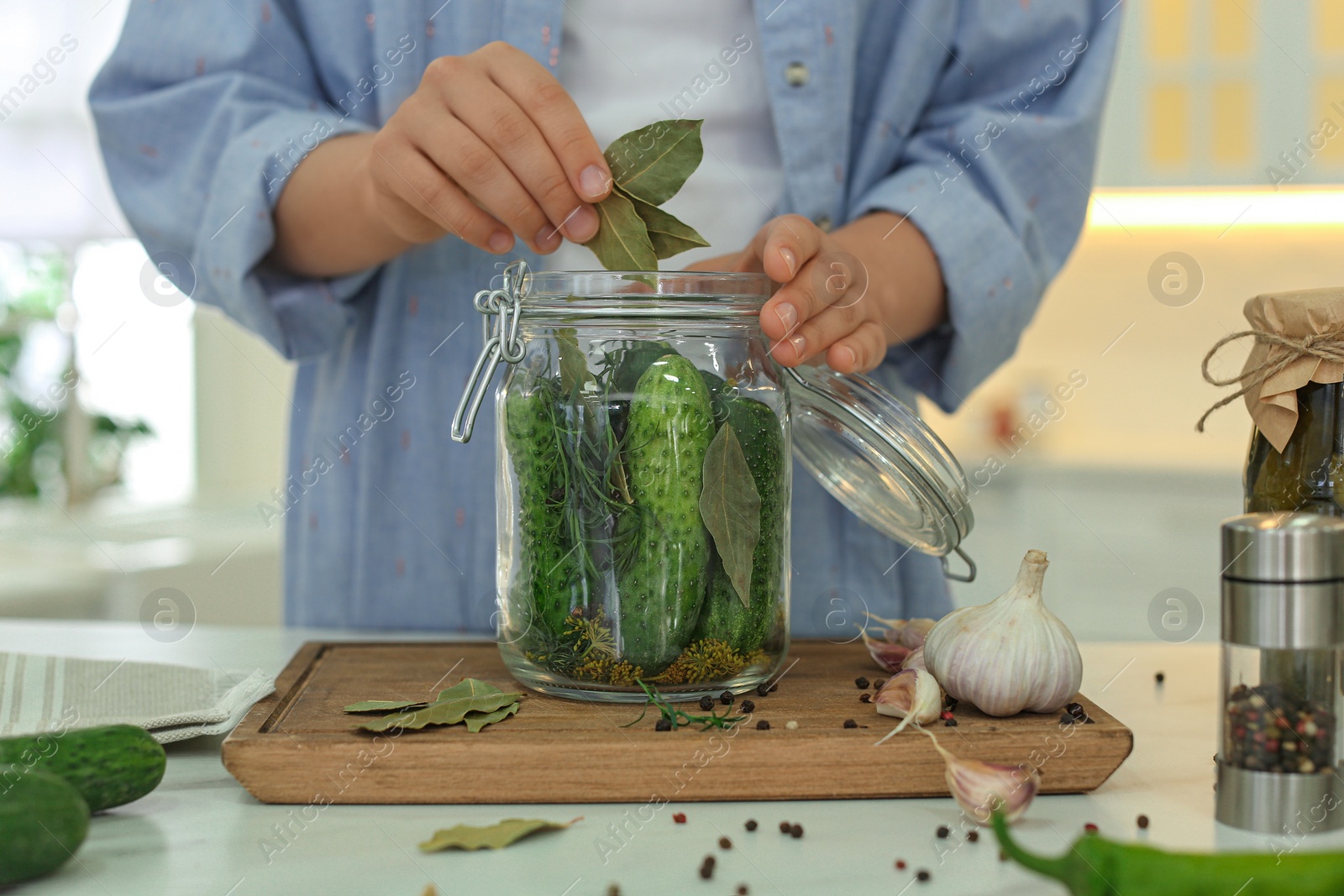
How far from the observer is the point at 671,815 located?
575mm

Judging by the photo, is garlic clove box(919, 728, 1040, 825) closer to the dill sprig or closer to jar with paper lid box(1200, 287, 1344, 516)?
the dill sprig

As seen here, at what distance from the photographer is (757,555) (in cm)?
67

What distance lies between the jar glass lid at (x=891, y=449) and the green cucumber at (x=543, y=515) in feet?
0.53

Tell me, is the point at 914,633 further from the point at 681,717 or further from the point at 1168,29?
the point at 1168,29

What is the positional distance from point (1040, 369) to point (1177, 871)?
307 cm

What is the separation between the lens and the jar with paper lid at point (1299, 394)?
0.59 meters

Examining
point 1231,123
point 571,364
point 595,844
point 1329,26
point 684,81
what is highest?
point 1329,26

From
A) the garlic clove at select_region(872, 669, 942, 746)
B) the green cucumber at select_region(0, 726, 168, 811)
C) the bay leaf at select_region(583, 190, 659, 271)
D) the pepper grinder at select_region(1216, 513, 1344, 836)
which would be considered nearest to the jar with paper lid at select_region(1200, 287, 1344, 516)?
the pepper grinder at select_region(1216, 513, 1344, 836)

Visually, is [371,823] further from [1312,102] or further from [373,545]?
[1312,102]

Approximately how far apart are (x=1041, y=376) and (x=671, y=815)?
2.93 metres

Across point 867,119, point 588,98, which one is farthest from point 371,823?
point 867,119

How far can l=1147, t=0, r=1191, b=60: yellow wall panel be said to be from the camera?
2.76 metres

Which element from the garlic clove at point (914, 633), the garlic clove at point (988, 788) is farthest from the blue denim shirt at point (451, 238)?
the garlic clove at point (988, 788)

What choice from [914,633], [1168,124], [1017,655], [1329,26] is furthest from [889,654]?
[1329,26]
